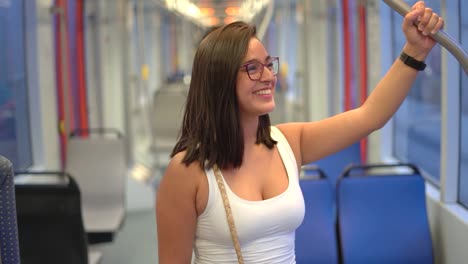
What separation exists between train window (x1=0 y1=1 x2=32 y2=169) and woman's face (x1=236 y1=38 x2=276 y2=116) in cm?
336

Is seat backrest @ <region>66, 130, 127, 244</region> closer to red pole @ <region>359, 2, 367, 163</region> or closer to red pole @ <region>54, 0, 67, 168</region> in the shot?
red pole @ <region>54, 0, 67, 168</region>

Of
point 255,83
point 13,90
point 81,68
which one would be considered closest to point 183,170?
point 255,83

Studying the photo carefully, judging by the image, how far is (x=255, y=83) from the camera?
5.00ft

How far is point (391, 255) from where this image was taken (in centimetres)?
336

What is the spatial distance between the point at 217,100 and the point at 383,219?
212 centimetres

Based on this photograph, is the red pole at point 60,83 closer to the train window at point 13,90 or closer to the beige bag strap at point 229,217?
the train window at point 13,90

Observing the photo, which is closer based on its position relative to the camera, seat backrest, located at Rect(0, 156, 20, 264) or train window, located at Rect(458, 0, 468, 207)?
seat backrest, located at Rect(0, 156, 20, 264)

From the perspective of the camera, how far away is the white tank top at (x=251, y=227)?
151cm

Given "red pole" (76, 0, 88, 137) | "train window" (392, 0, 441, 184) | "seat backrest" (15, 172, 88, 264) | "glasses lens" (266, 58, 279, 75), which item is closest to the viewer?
"glasses lens" (266, 58, 279, 75)

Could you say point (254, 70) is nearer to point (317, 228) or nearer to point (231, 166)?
point (231, 166)

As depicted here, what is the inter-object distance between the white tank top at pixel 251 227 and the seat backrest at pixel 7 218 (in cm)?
50

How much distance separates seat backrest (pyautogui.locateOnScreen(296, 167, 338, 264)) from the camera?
328 cm

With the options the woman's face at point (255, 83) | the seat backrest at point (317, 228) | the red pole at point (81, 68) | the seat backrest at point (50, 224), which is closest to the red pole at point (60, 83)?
the red pole at point (81, 68)

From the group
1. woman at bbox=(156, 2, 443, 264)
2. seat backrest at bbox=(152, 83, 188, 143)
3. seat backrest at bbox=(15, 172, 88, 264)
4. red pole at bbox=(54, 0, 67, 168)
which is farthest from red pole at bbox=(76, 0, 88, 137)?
woman at bbox=(156, 2, 443, 264)
